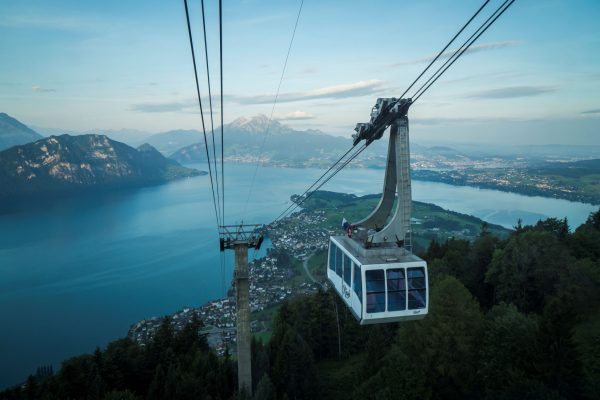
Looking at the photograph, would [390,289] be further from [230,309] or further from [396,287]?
[230,309]

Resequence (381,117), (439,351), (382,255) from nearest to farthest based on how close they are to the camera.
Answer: (382,255), (381,117), (439,351)

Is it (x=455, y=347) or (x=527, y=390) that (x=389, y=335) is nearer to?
(x=455, y=347)

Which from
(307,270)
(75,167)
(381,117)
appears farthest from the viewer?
(75,167)

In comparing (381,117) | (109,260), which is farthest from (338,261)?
(109,260)

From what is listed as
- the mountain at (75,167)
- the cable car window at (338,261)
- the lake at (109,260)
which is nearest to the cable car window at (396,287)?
the cable car window at (338,261)

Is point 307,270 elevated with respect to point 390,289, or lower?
lower

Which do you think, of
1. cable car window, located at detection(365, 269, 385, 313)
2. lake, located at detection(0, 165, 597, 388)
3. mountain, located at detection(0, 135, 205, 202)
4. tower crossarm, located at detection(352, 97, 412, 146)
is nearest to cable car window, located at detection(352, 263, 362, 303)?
cable car window, located at detection(365, 269, 385, 313)

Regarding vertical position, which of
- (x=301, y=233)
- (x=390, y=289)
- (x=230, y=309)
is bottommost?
(x=230, y=309)

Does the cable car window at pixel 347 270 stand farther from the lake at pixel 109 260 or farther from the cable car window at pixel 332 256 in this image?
the lake at pixel 109 260
